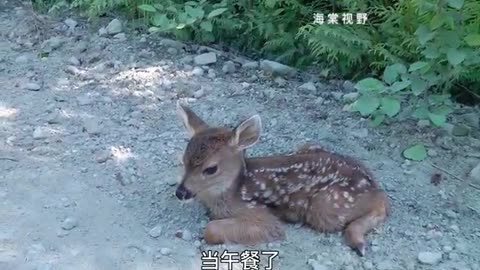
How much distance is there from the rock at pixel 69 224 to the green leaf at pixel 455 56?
6.84 feet

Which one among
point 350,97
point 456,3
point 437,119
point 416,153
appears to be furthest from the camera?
point 350,97

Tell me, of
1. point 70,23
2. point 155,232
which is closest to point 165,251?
Result: point 155,232

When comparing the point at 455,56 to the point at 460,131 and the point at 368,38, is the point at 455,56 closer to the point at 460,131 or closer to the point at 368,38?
the point at 460,131

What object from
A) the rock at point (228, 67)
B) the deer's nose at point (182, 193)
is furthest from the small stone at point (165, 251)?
the rock at point (228, 67)

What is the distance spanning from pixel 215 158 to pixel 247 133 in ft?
0.70

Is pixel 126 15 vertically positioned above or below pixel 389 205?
below

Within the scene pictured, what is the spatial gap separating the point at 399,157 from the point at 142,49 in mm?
2174

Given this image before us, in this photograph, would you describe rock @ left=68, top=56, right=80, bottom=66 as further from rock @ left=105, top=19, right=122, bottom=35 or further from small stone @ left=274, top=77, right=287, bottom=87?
small stone @ left=274, top=77, right=287, bottom=87

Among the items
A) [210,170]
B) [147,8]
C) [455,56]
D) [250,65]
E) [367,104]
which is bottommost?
[250,65]

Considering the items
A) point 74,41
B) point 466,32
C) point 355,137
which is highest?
point 466,32

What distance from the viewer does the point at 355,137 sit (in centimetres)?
559

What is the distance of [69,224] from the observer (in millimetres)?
4652

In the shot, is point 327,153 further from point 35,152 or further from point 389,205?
point 35,152

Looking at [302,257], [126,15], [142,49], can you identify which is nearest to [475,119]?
[302,257]
